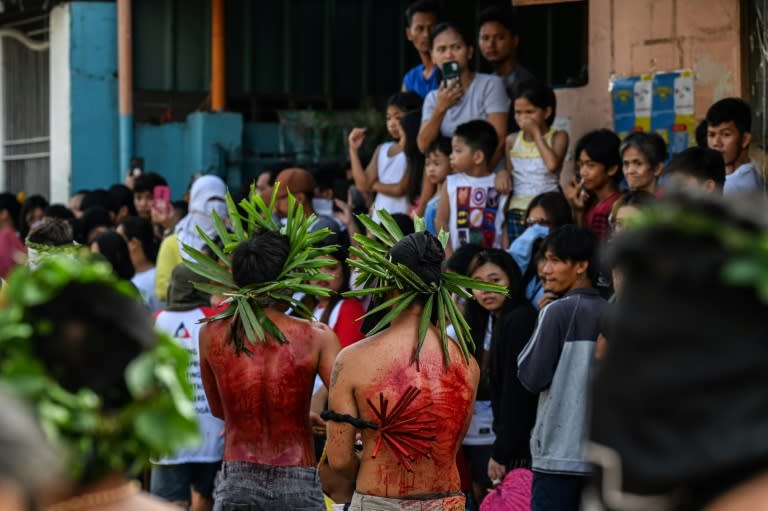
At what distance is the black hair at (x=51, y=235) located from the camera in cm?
790

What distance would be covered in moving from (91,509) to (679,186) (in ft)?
4.56

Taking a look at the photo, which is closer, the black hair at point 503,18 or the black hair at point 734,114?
the black hair at point 734,114

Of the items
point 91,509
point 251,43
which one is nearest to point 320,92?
point 251,43

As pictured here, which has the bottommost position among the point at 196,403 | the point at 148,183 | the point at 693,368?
the point at 196,403

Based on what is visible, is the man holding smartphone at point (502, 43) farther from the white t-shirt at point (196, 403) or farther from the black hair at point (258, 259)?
the black hair at point (258, 259)

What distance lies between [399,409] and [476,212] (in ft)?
10.6

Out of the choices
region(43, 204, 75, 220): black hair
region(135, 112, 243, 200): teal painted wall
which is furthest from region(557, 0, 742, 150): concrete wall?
region(135, 112, 243, 200): teal painted wall

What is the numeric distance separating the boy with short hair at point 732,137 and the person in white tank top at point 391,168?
2.68 metres

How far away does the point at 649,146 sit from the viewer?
289 inches

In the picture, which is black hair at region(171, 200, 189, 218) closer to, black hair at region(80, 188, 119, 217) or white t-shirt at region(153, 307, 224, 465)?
black hair at region(80, 188, 119, 217)

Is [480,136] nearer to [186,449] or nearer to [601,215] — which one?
[601,215]

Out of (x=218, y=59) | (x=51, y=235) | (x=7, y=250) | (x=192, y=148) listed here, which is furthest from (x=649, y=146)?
(x=218, y=59)

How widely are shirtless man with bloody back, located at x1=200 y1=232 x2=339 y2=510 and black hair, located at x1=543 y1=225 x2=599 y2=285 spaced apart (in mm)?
1274

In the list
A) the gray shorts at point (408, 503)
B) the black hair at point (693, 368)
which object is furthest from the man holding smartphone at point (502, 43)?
the black hair at point (693, 368)
